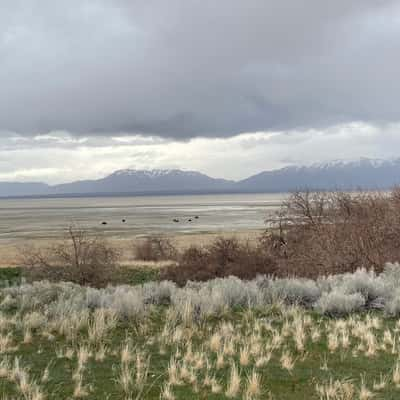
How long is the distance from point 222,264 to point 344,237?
8.79m

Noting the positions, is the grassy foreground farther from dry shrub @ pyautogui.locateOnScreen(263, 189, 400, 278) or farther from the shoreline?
the shoreline

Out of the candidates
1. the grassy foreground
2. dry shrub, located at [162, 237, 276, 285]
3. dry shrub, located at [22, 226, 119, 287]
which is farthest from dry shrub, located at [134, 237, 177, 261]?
the grassy foreground

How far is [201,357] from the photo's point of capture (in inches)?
280

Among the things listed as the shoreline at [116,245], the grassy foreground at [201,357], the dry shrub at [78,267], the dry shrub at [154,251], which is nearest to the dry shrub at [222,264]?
the dry shrub at [78,267]

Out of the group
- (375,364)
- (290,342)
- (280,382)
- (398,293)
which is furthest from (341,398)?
(398,293)

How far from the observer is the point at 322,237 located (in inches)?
978

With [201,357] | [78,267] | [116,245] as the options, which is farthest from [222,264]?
[116,245]

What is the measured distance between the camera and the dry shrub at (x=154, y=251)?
5194cm

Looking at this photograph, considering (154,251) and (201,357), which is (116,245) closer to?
(154,251)

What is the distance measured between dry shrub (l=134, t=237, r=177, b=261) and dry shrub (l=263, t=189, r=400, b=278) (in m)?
20.4

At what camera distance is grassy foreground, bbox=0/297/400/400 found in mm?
6094

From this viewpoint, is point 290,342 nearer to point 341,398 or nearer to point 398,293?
point 341,398

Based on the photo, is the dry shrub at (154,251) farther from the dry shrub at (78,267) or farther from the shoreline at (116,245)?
the dry shrub at (78,267)

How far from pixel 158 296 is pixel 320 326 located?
14.9ft
